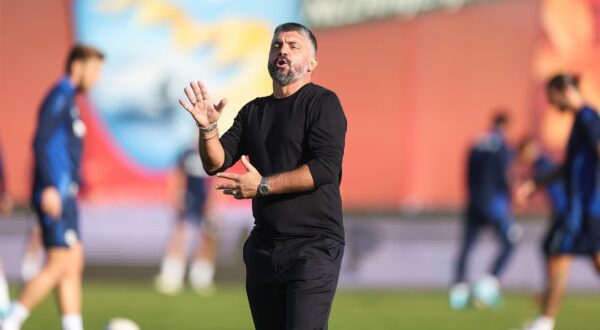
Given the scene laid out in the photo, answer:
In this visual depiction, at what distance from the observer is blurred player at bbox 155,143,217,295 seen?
15023 mm

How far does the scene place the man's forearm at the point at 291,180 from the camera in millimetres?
5172

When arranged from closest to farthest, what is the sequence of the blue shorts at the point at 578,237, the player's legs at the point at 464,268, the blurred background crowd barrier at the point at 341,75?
the blue shorts at the point at 578,237, the player's legs at the point at 464,268, the blurred background crowd barrier at the point at 341,75

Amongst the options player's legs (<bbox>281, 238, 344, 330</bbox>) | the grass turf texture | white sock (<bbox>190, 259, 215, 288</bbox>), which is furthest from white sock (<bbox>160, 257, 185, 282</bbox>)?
player's legs (<bbox>281, 238, 344, 330</bbox>)

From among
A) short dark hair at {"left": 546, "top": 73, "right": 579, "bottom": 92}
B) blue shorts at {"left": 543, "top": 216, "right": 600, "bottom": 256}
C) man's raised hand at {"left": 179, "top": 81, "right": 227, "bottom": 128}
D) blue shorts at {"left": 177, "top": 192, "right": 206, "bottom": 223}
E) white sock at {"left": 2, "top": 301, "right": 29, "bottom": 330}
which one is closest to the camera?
man's raised hand at {"left": 179, "top": 81, "right": 227, "bottom": 128}

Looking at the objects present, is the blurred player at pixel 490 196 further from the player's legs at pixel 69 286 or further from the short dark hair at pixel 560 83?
the player's legs at pixel 69 286

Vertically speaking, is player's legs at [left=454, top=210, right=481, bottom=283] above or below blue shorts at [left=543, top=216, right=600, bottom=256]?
below

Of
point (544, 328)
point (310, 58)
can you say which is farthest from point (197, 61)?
point (310, 58)

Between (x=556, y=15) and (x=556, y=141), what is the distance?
6.08 ft

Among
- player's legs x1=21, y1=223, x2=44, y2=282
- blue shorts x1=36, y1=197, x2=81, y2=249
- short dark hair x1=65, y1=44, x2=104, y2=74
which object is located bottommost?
player's legs x1=21, y1=223, x2=44, y2=282

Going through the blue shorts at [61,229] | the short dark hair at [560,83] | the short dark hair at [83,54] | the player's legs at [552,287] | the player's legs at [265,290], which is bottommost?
the player's legs at [552,287]

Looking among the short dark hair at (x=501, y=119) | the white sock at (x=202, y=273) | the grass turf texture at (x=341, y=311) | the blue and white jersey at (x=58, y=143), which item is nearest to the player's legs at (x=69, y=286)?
the blue and white jersey at (x=58, y=143)

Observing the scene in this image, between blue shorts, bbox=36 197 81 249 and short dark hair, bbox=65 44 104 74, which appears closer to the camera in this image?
blue shorts, bbox=36 197 81 249

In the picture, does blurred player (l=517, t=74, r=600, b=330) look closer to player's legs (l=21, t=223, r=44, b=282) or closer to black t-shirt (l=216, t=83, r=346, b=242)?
black t-shirt (l=216, t=83, r=346, b=242)

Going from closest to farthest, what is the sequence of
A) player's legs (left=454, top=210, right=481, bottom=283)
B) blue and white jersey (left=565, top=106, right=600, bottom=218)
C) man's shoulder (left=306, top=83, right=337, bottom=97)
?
man's shoulder (left=306, top=83, right=337, bottom=97) < blue and white jersey (left=565, top=106, right=600, bottom=218) < player's legs (left=454, top=210, right=481, bottom=283)
